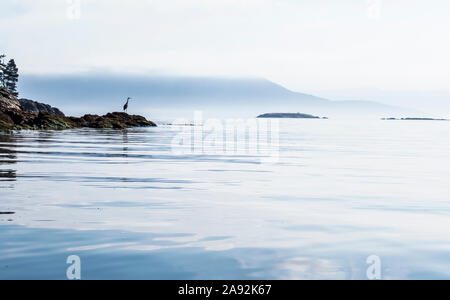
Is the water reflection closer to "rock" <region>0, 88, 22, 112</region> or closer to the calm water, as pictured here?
the calm water

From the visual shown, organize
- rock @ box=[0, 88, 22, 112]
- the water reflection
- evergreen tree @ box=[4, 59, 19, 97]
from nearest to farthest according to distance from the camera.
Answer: the water reflection → rock @ box=[0, 88, 22, 112] → evergreen tree @ box=[4, 59, 19, 97]

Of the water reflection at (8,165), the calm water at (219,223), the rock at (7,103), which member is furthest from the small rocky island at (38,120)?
the calm water at (219,223)

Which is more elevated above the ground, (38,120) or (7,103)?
(7,103)

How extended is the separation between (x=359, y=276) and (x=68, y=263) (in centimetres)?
425

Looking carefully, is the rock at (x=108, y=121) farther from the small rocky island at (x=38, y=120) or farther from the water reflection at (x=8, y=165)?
the water reflection at (x=8, y=165)

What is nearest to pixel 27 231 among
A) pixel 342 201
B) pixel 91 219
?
pixel 91 219

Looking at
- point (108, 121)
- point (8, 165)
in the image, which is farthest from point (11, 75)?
point (8, 165)

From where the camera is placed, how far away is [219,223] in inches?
457

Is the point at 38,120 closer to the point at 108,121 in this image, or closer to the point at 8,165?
the point at 108,121

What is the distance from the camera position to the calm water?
325 inches

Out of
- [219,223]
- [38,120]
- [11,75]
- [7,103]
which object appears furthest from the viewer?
[11,75]

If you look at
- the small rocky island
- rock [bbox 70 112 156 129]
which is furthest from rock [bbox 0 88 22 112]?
rock [bbox 70 112 156 129]

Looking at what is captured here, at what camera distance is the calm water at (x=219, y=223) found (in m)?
8.27
